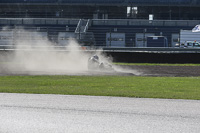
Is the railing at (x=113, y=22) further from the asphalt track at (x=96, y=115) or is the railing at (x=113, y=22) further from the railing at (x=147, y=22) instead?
the asphalt track at (x=96, y=115)

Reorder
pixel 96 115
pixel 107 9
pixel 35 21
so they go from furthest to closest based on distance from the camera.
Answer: pixel 107 9 → pixel 35 21 → pixel 96 115

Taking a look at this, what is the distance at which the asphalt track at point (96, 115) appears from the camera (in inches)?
226

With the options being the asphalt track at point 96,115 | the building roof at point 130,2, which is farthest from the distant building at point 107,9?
the asphalt track at point 96,115

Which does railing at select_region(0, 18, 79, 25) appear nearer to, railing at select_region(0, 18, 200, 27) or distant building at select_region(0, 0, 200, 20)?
railing at select_region(0, 18, 200, 27)

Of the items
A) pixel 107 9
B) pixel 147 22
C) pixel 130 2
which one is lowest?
pixel 147 22

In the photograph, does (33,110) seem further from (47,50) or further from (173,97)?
(47,50)

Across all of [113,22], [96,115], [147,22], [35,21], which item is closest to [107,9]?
[113,22]

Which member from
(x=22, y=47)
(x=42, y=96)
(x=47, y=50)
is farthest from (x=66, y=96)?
(x=22, y=47)

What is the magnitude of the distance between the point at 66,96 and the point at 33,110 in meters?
2.05

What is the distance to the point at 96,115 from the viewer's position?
6.74 metres

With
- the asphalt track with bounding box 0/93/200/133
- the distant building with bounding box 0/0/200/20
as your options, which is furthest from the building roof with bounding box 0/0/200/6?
the asphalt track with bounding box 0/93/200/133

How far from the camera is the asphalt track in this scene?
18.9 feet

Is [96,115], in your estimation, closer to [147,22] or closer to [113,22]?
[147,22]

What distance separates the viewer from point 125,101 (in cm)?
841
